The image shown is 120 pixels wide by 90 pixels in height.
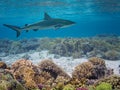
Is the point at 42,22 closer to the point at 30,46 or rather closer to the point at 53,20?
the point at 53,20

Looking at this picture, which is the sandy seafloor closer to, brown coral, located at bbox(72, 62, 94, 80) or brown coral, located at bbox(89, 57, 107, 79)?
brown coral, located at bbox(89, 57, 107, 79)

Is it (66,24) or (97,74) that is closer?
(97,74)

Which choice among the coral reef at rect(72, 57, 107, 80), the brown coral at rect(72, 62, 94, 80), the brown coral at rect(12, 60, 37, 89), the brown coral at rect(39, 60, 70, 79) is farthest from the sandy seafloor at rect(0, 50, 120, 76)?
the brown coral at rect(12, 60, 37, 89)

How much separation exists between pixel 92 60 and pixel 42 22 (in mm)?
7762

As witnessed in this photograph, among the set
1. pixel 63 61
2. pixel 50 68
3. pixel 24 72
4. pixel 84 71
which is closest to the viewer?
pixel 24 72

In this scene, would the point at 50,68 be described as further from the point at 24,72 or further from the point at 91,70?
the point at 91,70

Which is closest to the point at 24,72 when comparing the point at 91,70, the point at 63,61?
the point at 91,70

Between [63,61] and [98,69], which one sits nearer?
[98,69]

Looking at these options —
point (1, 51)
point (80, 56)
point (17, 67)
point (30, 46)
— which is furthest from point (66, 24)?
point (1, 51)

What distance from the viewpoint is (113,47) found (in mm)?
24031

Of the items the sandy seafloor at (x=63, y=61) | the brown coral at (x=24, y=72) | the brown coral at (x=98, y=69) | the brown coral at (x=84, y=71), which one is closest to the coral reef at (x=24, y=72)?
the brown coral at (x=24, y=72)

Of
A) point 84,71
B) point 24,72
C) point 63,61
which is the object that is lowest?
point 63,61

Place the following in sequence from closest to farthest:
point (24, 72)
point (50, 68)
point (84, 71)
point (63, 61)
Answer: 1. point (24, 72)
2. point (84, 71)
3. point (50, 68)
4. point (63, 61)

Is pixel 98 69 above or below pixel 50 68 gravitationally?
below
